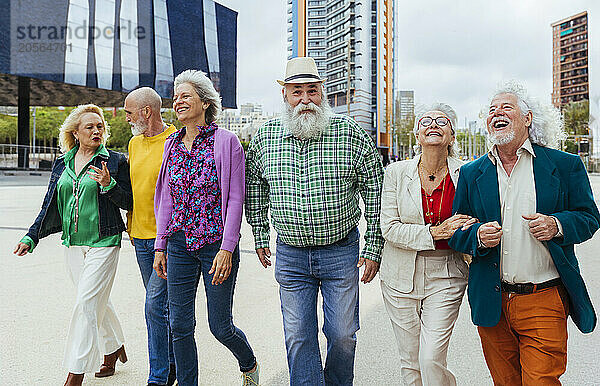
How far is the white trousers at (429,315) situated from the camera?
3053mm

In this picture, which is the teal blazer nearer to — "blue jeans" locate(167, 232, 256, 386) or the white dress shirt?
the white dress shirt

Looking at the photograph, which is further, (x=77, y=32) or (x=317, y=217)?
(x=77, y=32)

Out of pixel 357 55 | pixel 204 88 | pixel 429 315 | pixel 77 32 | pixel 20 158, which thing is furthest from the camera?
pixel 357 55

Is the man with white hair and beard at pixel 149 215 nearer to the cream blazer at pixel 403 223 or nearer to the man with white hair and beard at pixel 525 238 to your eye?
the cream blazer at pixel 403 223

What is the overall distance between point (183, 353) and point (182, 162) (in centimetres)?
125

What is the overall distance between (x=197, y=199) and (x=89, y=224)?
1040 mm

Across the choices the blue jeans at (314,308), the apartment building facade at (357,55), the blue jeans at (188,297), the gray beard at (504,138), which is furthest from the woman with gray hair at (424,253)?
the apartment building facade at (357,55)

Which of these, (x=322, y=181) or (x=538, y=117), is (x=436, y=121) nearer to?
(x=538, y=117)

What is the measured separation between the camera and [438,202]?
323cm

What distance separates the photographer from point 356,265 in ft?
11.2

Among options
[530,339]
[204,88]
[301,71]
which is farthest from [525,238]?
[204,88]

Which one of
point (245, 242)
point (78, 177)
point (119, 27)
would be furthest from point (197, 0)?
point (78, 177)

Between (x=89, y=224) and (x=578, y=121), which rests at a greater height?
(x=578, y=121)

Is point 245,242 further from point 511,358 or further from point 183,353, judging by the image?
point 511,358
